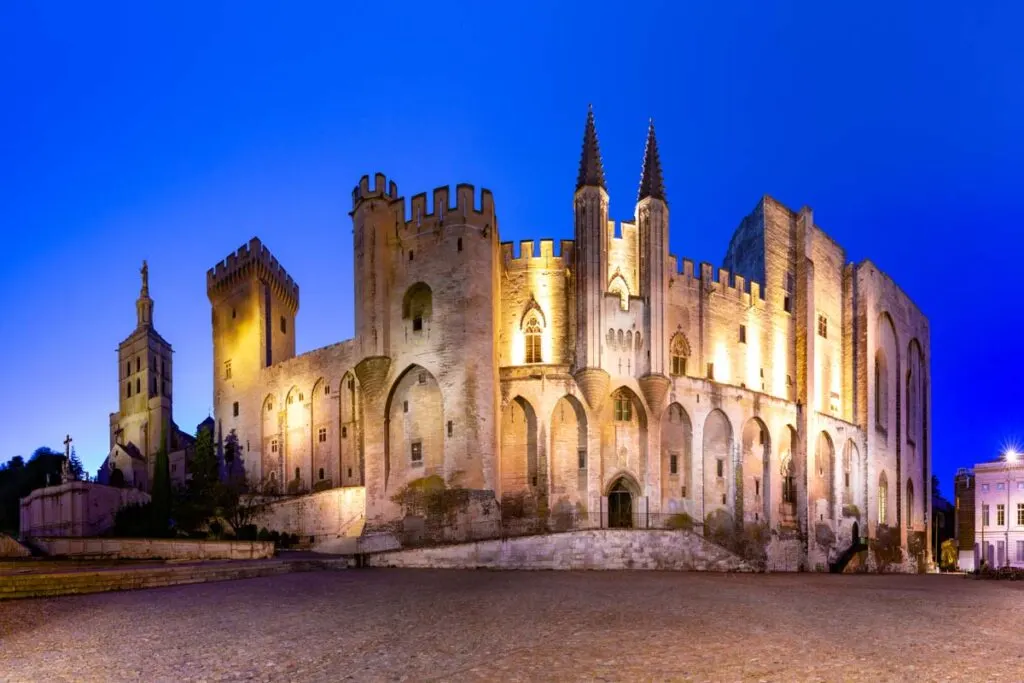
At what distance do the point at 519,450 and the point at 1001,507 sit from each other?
44.8 m

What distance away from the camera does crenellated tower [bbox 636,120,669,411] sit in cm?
3125

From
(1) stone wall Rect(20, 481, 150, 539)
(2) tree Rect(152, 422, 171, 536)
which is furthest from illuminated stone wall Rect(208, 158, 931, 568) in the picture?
(1) stone wall Rect(20, 481, 150, 539)

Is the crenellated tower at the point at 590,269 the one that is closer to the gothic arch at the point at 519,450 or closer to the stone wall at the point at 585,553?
the gothic arch at the point at 519,450

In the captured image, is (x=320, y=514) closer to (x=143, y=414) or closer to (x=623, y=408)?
(x=623, y=408)

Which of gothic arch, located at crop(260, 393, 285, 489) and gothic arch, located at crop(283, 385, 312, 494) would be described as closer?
gothic arch, located at crop(283, 385, 312, 494)

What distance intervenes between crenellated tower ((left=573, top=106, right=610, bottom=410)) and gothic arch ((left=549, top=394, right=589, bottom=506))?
3.66 ft

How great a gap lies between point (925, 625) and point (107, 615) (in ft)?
40.9

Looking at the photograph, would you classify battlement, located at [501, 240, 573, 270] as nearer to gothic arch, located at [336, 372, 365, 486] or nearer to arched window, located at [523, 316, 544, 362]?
arched window, located at [523, 316, 544, 362]

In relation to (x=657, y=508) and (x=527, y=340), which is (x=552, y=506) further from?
(x=527, y=340)

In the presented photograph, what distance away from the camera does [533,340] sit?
32.7 meters

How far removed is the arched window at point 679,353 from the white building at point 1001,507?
116ft

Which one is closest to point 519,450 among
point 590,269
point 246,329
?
point 590,269

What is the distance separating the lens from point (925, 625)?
37.6 feet

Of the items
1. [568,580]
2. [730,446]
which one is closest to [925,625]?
[568,580]
